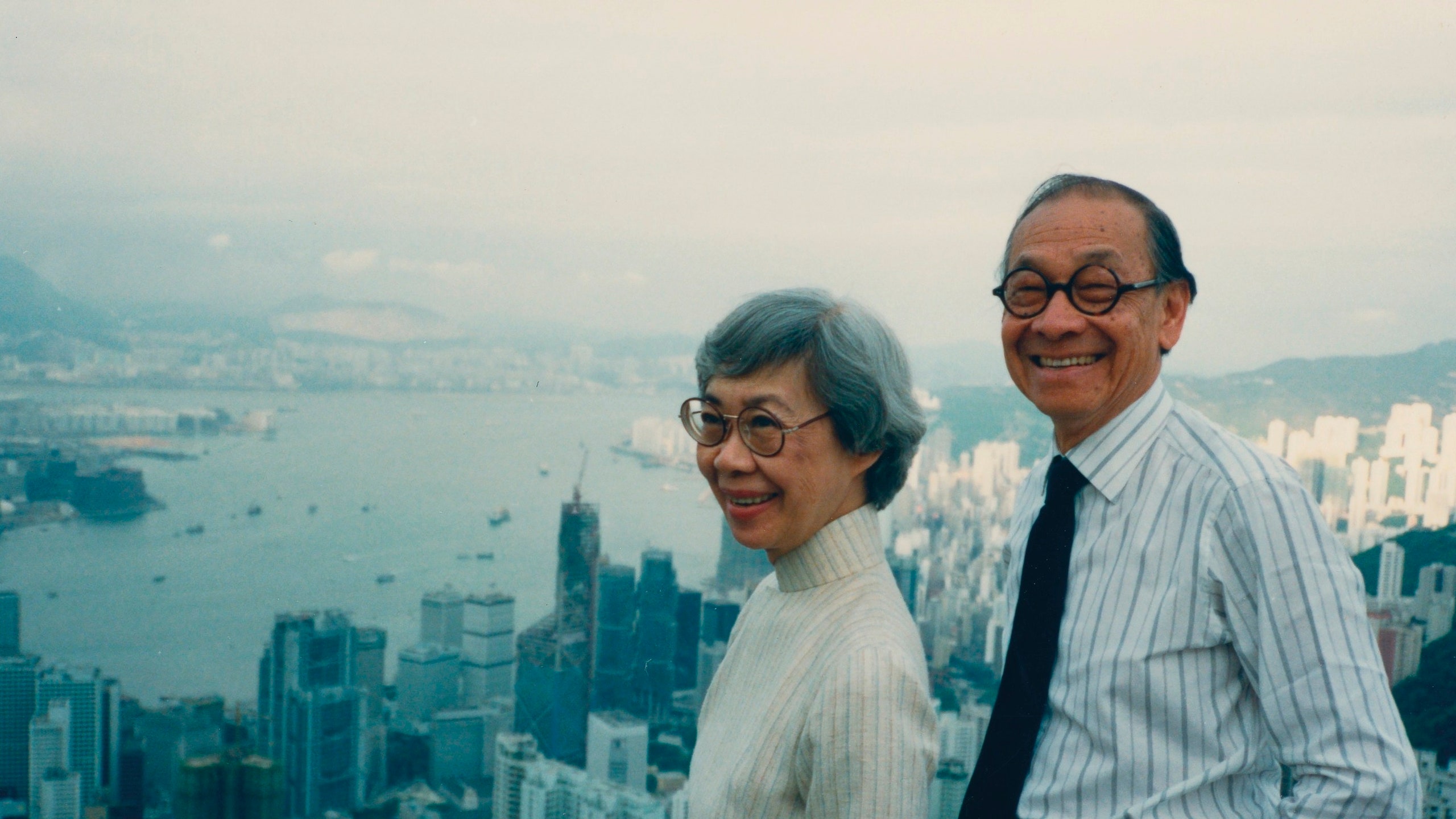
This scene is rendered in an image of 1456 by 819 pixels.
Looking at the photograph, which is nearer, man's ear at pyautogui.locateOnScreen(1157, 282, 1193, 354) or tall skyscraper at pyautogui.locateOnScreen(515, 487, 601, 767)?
man's ear at pyautogui.locateOnScreen(1157, 282, 1193, 354)

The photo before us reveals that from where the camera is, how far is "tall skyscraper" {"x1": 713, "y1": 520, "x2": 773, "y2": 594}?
220 inches

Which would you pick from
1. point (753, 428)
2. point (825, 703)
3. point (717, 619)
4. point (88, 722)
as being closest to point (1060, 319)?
point (753, 428)

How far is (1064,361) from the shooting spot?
3.75 feet

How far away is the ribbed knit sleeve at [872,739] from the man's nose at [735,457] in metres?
0.25

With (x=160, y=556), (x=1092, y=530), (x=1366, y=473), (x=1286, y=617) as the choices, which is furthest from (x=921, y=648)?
(x=160, y=556)

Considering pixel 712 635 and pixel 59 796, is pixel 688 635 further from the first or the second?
pixel 59 796

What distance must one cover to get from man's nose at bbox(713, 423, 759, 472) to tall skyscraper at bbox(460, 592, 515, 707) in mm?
7532

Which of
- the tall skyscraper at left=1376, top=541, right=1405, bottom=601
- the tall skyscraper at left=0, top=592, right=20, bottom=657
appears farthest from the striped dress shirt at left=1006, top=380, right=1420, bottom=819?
the tall skyscraper at left=0, top=592, right=20, bottom=657

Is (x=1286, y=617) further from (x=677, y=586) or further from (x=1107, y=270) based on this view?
(x=677, y=586)

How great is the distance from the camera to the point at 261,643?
27.9ft

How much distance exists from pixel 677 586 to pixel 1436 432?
3.96 metres

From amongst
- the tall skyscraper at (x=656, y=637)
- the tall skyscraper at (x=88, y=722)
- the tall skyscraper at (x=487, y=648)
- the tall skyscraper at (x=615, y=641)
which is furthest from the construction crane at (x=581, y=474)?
the tall skyscraper at (x=88, y=722)

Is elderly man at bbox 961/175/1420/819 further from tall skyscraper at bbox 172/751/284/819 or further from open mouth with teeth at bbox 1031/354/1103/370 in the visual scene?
tall skyscraper at bbox 172/751/284/819

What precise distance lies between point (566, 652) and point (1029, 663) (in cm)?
666
